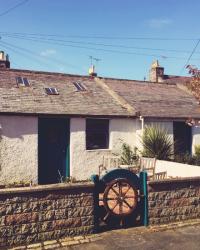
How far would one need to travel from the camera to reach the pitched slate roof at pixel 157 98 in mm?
15359

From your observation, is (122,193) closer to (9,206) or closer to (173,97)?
(9,206)

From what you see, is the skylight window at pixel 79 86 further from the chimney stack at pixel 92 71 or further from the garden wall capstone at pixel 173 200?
the garden wall capstone at pixel 173 200

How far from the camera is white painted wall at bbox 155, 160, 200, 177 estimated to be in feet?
33.7

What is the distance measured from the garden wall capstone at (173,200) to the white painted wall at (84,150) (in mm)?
6432

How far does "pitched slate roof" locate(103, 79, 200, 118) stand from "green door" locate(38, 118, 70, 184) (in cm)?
378

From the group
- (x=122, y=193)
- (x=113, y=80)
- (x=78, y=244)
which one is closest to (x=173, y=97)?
(x=113, y=80)

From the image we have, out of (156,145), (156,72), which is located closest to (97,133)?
(156,145)

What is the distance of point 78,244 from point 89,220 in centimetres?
64

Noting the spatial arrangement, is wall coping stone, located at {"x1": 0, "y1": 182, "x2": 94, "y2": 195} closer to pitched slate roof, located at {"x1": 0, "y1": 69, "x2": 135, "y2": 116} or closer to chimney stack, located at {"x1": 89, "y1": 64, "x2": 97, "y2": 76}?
pitched slate roof, located at {"x1": 0, "y1": 69, "x2": 135, "y2": 116}

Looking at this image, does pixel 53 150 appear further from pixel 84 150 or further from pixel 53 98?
pixel 53 98

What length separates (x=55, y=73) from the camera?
17.7 m

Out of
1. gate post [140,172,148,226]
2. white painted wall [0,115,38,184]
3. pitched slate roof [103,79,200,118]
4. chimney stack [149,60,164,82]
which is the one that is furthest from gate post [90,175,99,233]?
chimney stack [149,60,164,82]

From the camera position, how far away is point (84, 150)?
45.0ft

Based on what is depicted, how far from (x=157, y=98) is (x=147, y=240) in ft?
38.7
